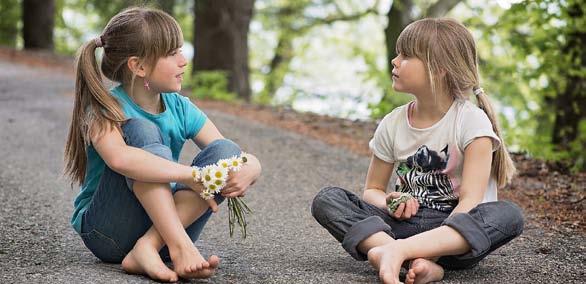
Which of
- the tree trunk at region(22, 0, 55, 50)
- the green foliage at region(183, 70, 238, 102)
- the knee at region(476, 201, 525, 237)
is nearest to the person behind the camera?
the knee at region(476, 201, 525, 237)

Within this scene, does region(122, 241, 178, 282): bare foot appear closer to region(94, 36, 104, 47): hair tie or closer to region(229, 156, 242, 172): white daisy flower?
region(229, 156, 242, 172): white daisy flower

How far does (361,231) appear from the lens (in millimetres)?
2998

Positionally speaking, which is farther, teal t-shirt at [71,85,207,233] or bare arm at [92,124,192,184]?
teal t-shirt at [71,85,207,233]

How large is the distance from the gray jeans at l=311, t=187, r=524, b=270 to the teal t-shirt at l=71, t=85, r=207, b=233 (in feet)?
2.04

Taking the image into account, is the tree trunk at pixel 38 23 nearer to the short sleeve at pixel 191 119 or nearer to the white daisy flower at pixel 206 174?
the short sleeve at pixel 191 119

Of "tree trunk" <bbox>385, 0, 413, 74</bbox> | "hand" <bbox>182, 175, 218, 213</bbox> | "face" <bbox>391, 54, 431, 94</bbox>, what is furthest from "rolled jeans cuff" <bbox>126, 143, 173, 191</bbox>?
"tree trunk" <bbox>385, 0, 413, 74</bbox>

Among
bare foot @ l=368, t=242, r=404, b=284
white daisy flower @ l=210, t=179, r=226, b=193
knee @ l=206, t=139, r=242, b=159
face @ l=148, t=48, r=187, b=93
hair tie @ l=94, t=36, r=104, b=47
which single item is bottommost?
bare foot @ l=368, t=242, r=404, b=284

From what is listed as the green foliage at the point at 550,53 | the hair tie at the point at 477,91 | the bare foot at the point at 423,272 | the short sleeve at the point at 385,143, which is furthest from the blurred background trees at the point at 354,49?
the bare foot at the point at 423,272

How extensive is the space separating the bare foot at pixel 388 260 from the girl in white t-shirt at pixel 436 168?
0.06 metres

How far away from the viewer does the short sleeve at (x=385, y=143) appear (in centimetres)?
332

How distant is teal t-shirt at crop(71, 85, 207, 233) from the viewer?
3.09 meters

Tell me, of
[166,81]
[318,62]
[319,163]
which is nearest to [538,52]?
[319,163]

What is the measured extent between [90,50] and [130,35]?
165mm

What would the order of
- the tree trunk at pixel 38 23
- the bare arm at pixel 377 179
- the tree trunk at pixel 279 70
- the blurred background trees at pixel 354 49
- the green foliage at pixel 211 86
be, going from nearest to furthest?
the bare arm at pixel 377 179 → the blurred background trees at pixel 354 49 → the green foliage at pixel 211 86 → the tree trunk at pixel 38 23 → the tree trunk at pixel 279 70
